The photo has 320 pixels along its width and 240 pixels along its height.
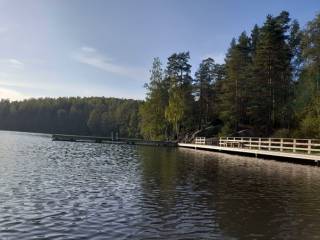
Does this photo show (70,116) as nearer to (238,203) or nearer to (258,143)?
(258,143)

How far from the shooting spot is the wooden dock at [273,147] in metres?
30.8

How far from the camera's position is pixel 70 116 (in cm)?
18012

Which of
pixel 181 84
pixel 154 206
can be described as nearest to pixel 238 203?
pixel 154 206

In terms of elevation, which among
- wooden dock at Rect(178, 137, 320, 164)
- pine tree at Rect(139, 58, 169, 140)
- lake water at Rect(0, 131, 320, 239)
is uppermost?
pine tree at Rect(139, 58, 169, 140)

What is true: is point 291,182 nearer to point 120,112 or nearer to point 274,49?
point 274,49

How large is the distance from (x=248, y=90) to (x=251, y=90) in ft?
4.05

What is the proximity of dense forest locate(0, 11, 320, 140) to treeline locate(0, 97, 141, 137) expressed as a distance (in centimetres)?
7542

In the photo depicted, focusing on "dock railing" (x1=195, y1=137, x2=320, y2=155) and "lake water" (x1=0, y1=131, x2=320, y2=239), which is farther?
"dock railing" (x1=195, y1=137, x2=320, y2=155)

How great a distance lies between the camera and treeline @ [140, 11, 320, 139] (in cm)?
4547

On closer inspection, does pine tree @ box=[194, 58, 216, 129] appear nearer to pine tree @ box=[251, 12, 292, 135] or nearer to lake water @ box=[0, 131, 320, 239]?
pine tree @ box=[251, 12, 292, 135]

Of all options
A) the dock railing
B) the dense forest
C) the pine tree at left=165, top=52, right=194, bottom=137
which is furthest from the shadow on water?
the pine tree at left=165, top=52, right=194, bottom=137

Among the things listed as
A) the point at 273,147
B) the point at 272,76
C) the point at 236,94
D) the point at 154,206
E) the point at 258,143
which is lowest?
the point at 154,206

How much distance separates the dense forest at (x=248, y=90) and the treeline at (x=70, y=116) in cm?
7542

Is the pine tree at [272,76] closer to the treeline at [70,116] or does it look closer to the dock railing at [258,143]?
the dock railing at [258,143]
